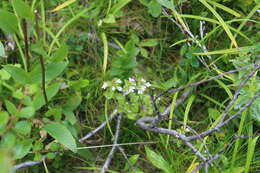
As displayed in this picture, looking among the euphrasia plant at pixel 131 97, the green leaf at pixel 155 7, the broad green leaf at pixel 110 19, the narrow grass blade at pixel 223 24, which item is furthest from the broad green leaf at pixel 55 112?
→ the narrow grass blade at pixel 223 24

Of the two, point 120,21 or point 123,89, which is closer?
point 123,89

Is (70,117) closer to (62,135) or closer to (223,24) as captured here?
(62,135)

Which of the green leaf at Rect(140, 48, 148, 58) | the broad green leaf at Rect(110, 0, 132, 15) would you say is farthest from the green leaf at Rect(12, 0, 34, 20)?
the green leaf at Rect(140, 48, 148, 58)

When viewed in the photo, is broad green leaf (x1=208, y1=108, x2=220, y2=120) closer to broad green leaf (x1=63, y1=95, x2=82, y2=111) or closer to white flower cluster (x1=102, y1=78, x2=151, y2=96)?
white flower cluster (x1=102, y1=78, x2=151, y2=96)

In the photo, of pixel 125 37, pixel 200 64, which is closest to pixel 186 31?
pixel 200 64

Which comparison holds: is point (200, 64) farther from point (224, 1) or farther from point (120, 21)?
point (120, 21)

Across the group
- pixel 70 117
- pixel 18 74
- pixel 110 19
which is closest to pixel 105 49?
pixel 110 19
